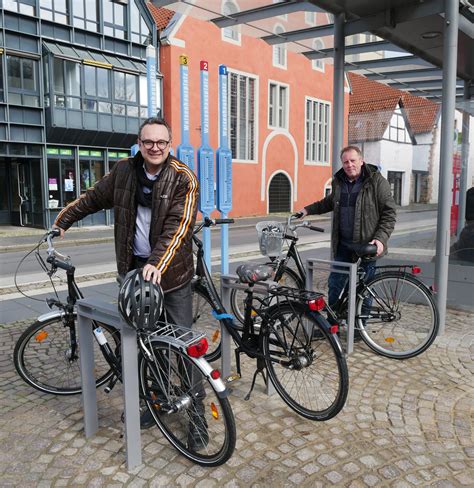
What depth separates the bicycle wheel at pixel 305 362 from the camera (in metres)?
2.93

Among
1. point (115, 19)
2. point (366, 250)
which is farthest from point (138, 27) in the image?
point (366, 250)

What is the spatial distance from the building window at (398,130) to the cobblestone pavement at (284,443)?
13.0ft

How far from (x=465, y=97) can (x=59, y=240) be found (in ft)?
38.4

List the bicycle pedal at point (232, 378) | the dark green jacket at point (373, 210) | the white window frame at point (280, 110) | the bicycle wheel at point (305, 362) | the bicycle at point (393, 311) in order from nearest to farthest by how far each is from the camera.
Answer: the bicycle wheel at point (305, 362)
the bicycle pedal at point (232, 378)
the bicycle at point (393, 311)
the dark green jacket at point (373, 210)
the white window frame at point (280, 110)

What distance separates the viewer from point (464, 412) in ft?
10.6

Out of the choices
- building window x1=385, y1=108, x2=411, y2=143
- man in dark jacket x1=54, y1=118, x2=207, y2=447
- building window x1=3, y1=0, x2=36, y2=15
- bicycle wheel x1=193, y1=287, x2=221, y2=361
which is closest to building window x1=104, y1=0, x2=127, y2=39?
building window x1=3, y1=0, x2=36, y2=15

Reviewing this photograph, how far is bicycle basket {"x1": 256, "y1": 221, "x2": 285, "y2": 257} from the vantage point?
187 inches

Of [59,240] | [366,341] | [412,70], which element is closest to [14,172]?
[59,240]

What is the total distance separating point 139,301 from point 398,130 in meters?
5.56

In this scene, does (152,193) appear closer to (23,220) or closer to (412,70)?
(412,70)

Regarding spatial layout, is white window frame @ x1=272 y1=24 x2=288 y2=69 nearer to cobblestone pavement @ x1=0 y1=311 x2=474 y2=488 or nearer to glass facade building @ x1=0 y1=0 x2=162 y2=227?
glass facade building @ x1=0 y1=0 x2=162 y2=227

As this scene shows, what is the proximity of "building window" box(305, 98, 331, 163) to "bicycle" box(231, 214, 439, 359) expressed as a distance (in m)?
24.8

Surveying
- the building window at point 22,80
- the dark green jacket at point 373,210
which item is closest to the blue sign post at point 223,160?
the dark green jacket at point 373,210

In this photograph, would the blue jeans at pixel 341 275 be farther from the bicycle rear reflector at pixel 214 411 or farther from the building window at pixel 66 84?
the building window at pixel 66 84
